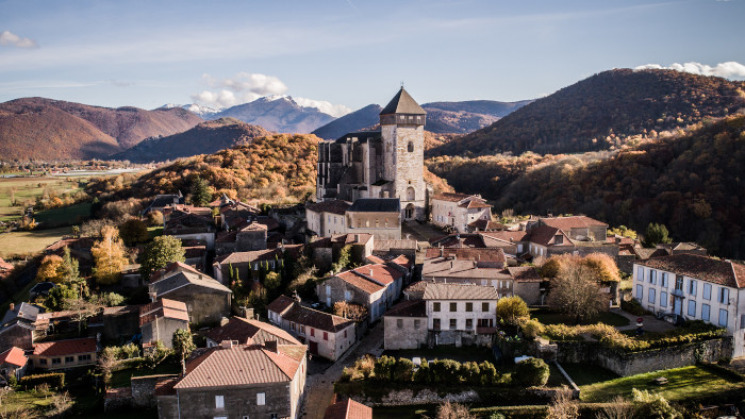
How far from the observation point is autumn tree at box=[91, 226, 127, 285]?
3725 centimetres

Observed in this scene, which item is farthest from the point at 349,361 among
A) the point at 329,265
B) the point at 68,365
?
the point at 68,365

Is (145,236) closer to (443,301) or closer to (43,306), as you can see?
(43,306)

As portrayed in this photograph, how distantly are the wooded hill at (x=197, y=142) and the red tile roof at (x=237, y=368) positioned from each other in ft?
345

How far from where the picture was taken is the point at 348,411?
68.1 ft

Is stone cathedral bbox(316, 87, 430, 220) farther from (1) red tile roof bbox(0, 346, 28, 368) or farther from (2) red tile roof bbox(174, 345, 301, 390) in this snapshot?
(1) red tile roof bbox(0, 346, 28, 368)

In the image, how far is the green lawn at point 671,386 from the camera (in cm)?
2291

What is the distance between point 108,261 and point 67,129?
13173 cm

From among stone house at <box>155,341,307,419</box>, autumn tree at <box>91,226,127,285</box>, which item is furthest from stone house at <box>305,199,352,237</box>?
stone house at <box>155,341,307,419</box>

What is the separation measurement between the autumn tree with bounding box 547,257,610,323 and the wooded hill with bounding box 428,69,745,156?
239 ft

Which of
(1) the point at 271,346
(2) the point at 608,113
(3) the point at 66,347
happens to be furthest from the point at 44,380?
(2) the point at 608,113

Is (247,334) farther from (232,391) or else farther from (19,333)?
(19,333)

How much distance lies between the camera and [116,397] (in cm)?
2462

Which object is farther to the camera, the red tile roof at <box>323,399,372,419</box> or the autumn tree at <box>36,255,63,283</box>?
the autumn tree at <box>36,255,63,283</box>

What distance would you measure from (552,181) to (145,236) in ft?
190
